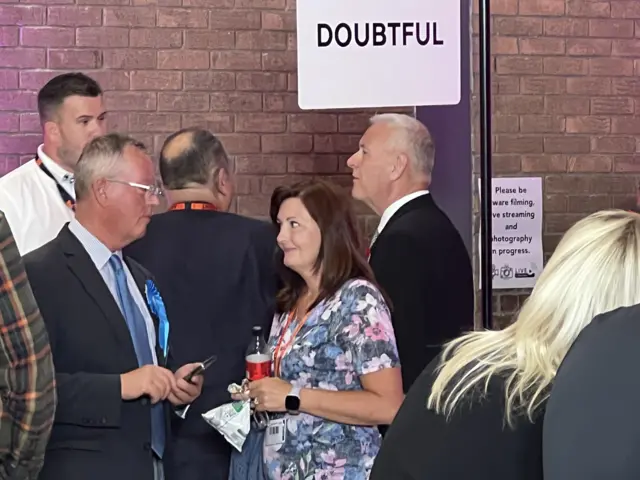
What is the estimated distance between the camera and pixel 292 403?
2.31 m

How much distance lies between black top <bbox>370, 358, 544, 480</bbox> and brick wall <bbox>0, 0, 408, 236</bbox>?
291 cm

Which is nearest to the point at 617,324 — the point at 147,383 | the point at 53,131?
the point at 147,383

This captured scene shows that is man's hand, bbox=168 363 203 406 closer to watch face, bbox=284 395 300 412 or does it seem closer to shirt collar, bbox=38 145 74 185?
watch face, bbox=284 395 300 412

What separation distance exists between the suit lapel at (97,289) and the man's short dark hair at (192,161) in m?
0.73

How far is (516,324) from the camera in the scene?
132 cm

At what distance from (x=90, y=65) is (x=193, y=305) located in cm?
163

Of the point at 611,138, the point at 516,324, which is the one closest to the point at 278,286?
the point at 516,324

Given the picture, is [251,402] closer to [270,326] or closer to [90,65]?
[270,326]

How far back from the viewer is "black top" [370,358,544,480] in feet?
3.93

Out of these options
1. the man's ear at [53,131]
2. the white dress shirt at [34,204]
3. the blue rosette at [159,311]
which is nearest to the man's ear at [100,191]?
the blue rosette at [159,311]

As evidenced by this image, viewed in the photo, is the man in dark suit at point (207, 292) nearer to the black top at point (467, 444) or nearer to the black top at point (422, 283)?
the black top at point (422, 283)

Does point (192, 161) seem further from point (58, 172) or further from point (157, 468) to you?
point (157, 468)

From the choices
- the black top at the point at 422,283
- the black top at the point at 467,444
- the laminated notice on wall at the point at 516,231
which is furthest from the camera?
the laminated notice on wall at the point at 516,231

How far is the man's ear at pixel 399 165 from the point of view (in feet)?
9.91
